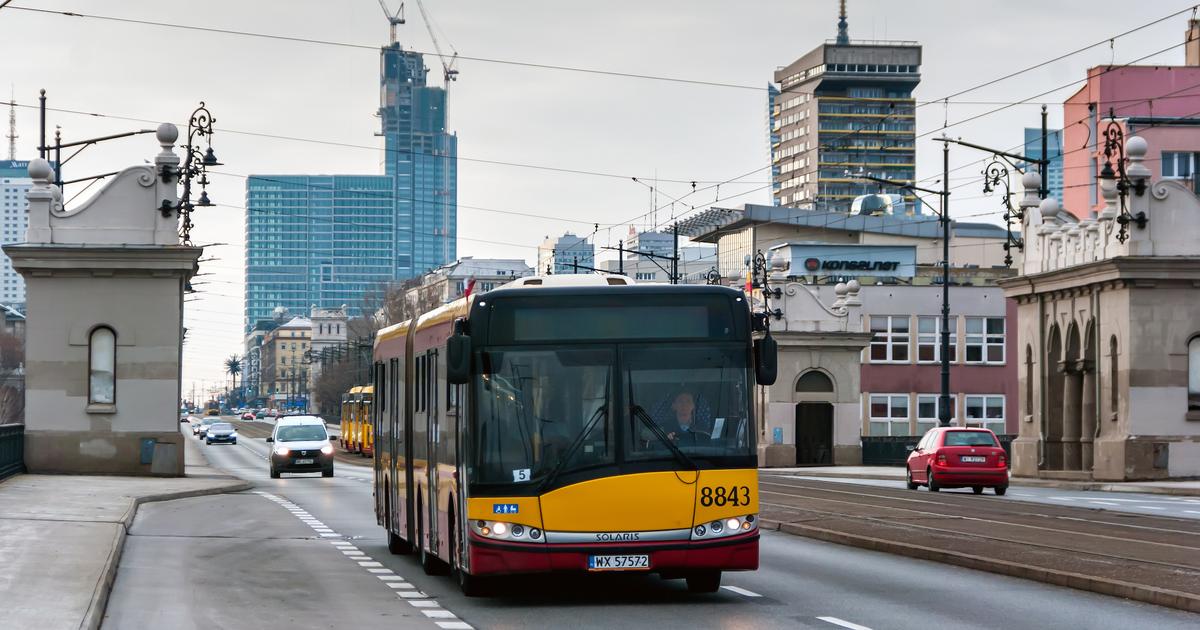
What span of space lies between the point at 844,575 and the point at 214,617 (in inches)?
245

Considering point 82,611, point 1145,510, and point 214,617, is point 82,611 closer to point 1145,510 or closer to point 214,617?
point 214,617

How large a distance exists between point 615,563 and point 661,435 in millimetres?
1078

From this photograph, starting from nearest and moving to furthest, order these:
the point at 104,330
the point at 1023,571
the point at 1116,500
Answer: the point at 1023,571 < the point at 1116,500 < the point at 104,330

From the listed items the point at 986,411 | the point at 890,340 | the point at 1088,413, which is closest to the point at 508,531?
the point at 1088,413

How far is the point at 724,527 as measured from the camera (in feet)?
48.4

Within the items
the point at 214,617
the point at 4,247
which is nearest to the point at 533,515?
the point at 214,617

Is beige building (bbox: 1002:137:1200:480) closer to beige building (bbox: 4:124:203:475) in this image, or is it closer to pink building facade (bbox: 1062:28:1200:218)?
beige building (bbox: 4:124:203:475)

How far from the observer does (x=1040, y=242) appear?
5372 centimetres

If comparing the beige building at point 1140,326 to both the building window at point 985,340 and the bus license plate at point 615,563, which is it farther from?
the building window at point 985,340

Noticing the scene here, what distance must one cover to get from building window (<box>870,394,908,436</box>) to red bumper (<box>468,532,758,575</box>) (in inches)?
2944

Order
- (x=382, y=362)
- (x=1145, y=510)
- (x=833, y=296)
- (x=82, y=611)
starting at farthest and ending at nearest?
1. (x=833, y=296)
2. (x=1145, y=510)
3. (x=382, y=362)
4. (x=82, y=611)

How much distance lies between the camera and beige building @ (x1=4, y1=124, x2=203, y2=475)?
41688mm

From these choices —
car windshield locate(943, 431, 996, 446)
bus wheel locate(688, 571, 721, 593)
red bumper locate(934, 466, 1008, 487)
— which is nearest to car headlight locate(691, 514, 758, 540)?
bus wheel locate(688, 571, 721, 593)

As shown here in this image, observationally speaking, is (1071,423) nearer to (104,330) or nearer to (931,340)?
(104,330)
